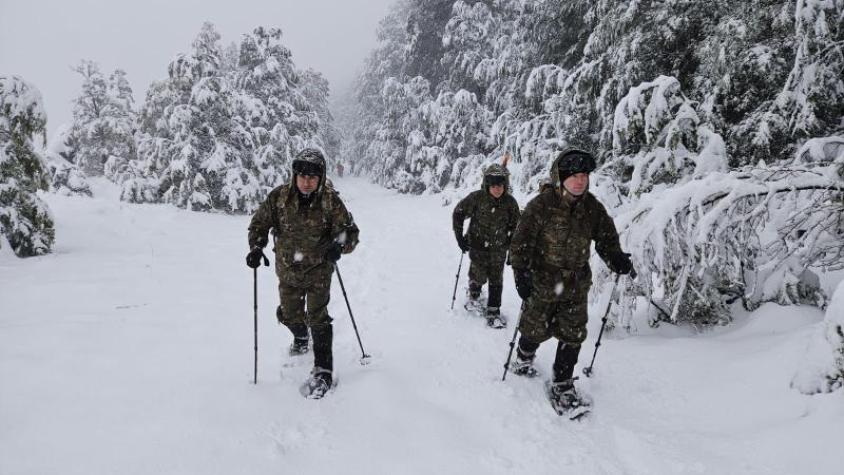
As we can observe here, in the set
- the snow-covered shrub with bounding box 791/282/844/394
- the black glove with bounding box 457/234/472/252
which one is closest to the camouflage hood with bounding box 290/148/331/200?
the black glove with bounding box 457/234/472/252

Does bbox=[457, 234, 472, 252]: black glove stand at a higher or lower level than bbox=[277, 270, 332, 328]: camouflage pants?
higher

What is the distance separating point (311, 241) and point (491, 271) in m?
2.88

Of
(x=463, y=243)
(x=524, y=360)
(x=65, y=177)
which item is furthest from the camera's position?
(x=65, y=177)

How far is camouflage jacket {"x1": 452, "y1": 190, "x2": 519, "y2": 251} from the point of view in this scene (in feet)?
19.9

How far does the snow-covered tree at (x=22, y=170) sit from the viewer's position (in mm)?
8367

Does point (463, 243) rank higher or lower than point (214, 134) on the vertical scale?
lower

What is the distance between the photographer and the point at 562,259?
3.91 m

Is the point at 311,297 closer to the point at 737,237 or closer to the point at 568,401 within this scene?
the point at 568,401

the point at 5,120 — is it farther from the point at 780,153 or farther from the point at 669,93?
the point at 780,153

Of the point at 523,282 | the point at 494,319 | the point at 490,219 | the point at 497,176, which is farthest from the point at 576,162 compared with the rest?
the point at 494,319

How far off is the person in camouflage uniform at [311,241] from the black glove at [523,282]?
1633mm

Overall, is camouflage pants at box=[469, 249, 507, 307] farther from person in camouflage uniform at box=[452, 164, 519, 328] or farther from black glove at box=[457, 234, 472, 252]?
black glove at box=[457, 234, 472, 252]

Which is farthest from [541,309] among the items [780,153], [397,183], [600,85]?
[397,183]

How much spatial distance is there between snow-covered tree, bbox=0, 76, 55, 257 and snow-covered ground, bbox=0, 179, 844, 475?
297 cm
